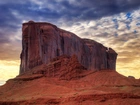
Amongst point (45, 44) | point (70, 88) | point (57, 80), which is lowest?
point (70, 88)

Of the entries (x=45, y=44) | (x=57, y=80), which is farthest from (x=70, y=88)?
(x=45, y=44)

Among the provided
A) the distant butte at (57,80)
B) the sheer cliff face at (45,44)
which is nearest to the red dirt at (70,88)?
the distant butte at (57,80)

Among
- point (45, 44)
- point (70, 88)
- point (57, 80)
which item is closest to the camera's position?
point (70, 88)

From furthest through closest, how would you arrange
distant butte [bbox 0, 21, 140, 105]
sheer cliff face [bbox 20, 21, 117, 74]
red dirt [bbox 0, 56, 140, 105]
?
1. sheer cliff face [bbox 20, 21, 117, 74]
2. distant butte [bbox 0, 21, 140, 105]
3. red dirt [bbox 0, 56, 140, 105]

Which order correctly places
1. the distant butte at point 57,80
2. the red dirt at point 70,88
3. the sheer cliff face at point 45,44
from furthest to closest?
the sheer cliff face at point 45,44
the distant butte at point 57,80
the red dirt at point 70,88

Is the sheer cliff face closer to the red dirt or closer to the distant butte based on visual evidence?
the distant butte

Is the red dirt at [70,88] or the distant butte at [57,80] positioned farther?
the distant butte at [57,80]

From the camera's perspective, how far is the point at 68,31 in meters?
100

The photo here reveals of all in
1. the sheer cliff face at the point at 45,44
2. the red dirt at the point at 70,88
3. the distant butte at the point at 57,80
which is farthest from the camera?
the sheer cliff face at the point at 45,44

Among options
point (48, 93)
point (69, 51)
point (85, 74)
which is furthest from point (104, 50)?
point (48, 93)

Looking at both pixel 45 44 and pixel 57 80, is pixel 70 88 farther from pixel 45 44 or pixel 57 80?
pixel 45 44

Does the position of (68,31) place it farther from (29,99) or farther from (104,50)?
(29,99)

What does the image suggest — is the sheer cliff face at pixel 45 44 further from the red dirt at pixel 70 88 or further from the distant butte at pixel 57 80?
the red dirt at pixel 70 88

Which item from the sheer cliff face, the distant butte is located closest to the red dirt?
the distant butte
